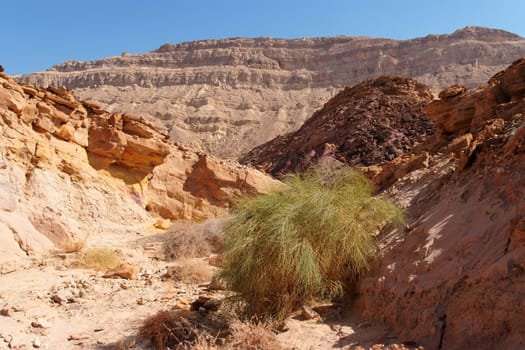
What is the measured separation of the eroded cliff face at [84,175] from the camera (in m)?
10.1

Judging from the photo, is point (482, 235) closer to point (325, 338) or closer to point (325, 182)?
point (325, 338)

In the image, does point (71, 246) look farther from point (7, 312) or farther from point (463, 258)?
point (463, 258)

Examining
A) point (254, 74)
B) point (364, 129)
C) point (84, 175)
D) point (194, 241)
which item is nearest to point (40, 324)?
point (194, 241)

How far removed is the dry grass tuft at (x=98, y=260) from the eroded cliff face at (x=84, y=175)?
0.99m

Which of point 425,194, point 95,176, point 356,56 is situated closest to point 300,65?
point 356,56

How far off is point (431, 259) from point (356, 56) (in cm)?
7543

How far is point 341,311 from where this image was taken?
17.2 feet

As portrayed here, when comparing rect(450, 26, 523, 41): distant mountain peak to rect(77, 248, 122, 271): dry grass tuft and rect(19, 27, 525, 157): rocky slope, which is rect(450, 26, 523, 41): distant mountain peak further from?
rect(77, 248, 122, 271): dry grass tuft

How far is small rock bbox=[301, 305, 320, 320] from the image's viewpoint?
5105 millimetres

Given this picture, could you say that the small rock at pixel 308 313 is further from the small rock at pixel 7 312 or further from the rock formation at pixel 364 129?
the rock formation at pixel 364 129

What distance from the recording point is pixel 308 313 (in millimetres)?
5117

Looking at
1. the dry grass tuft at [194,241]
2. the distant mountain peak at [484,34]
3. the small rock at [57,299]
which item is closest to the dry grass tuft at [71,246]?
the dry grass tuft at [194,241]

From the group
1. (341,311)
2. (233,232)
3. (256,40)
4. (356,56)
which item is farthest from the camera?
(256,40)

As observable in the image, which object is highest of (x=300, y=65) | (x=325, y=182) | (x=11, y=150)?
(x=300, y=65)
